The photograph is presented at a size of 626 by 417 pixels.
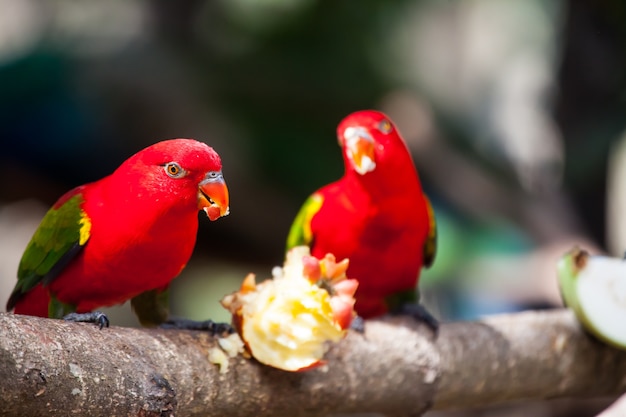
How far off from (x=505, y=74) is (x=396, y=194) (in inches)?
186

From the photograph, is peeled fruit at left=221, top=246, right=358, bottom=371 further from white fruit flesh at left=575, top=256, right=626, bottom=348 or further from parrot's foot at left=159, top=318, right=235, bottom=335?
white fruit flesh at left=575, top=256, right=626, bottom=348

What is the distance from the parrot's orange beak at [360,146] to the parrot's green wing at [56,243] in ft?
2.66

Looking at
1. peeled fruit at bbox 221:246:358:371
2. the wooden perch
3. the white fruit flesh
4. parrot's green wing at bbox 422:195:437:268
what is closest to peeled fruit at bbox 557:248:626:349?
the white fruit flesh

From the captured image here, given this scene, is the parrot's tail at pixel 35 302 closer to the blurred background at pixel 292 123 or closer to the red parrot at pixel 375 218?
the red parrot at pixel 375 218

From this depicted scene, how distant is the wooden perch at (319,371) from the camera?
1.61m

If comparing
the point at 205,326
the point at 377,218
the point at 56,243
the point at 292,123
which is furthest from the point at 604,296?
the point at 292,123

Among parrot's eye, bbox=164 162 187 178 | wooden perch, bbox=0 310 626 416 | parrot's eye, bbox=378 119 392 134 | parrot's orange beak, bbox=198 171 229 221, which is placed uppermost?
parrot's eye, bbox=378 119 392 134

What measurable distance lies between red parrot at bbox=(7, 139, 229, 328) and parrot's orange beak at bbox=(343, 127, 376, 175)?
631 millimetres

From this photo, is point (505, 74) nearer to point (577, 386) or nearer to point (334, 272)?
point (577, 386)

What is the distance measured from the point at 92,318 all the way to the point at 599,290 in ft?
5.72

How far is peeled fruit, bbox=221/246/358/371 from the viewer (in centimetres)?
204

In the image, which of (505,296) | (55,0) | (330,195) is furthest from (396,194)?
(55,0)

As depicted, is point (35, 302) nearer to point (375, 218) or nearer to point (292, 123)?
point (375, 218)

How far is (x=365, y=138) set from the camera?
242cm
